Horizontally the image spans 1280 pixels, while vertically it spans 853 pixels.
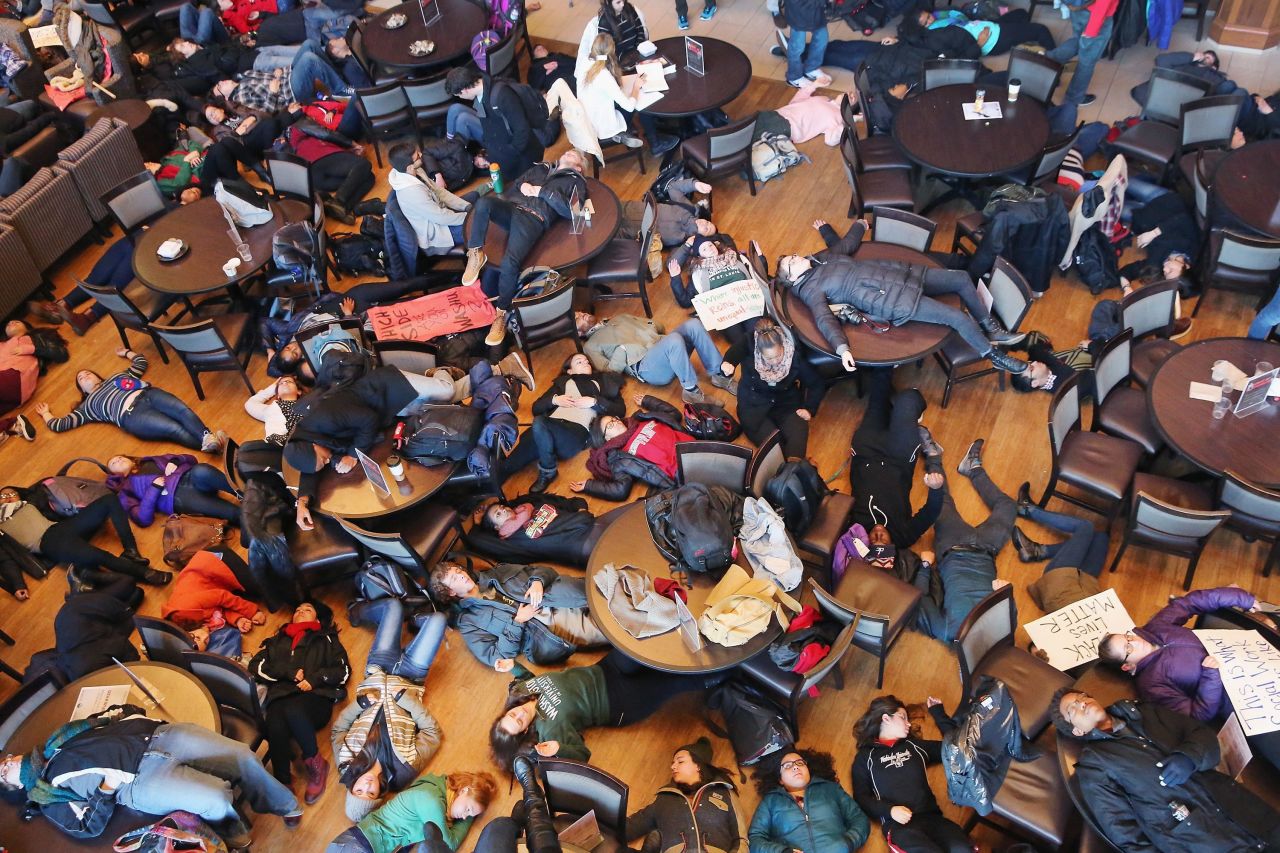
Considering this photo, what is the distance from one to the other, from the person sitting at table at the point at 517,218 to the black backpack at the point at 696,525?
7.86ft

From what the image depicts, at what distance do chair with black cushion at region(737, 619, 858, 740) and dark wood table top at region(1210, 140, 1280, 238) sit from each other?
4471 millimetres

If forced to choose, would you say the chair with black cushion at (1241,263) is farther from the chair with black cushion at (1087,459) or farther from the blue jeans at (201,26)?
the blue jeans at (201,26)

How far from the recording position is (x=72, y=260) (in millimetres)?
9148

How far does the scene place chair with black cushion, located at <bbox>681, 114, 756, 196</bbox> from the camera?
322 inches

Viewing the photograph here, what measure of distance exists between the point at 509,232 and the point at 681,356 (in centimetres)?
169

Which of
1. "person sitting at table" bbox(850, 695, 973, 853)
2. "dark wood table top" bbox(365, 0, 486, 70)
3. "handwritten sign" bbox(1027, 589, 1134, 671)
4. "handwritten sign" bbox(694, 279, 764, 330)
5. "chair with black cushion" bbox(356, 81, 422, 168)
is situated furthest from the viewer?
"dark wood table top" bbox(365, 0, 486, 70)

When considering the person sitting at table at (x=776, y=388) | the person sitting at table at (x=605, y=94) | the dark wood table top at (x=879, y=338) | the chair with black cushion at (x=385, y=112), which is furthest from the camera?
the chair with black cushion at (x=385, y=112)

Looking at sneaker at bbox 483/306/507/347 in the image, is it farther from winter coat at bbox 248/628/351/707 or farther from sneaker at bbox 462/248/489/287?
winter coat at bbox 248/628/351/707

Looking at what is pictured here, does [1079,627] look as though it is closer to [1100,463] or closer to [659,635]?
[1100,463]

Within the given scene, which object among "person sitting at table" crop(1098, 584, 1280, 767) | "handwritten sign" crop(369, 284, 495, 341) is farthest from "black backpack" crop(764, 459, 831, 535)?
"handwritten sign" crop(369, 284, 495, 341)

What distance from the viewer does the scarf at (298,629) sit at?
242 inches

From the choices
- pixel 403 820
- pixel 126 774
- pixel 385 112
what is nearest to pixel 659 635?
pixel 403 820

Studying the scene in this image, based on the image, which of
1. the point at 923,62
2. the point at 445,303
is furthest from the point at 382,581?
the point at 923,62


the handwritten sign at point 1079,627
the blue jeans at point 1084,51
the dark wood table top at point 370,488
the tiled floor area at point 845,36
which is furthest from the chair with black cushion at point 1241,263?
the dark wood table top at point 370,488
